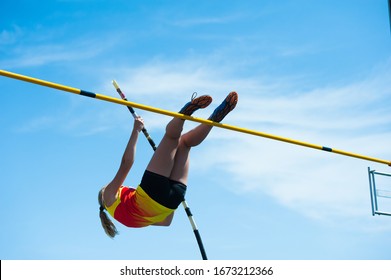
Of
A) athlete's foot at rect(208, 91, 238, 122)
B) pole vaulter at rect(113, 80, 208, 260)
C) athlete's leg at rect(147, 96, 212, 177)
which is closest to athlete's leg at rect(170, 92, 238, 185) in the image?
athlete's foot at rect(208, 91, 238, 122)

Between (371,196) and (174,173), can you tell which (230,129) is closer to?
(174,173)

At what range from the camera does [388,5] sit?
615cm

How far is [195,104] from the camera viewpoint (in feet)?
20.2

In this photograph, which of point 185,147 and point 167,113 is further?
point 185,147

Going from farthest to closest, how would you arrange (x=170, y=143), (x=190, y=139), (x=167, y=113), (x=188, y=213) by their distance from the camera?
(x=188, y=213) < (x=190, y=139) < (x=170, y=143) < (x=167, y=113)

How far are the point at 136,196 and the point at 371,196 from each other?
367cm

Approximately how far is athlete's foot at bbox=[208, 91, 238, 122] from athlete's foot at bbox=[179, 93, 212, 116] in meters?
0.17

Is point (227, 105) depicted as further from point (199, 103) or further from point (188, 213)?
point (188, 213)

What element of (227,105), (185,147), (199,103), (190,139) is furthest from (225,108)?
(185,147)

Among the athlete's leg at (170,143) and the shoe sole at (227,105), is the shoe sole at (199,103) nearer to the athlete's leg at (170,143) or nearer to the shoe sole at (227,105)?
the athlete's leg at (170,143)

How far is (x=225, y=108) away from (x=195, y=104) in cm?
32

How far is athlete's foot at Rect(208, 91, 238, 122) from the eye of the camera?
6160 millimetres

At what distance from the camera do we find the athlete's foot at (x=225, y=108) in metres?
6.16

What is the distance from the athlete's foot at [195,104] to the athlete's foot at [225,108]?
0.57 feet
